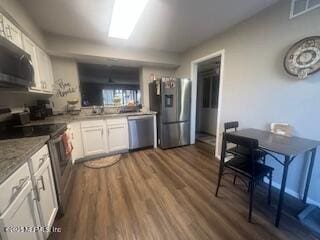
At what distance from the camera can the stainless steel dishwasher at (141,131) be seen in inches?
130

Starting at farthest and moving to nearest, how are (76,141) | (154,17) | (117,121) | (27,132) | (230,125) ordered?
1. (117,121)
2. (76,141)
3. (230,125)
4. (154,17)
5. (27,132)

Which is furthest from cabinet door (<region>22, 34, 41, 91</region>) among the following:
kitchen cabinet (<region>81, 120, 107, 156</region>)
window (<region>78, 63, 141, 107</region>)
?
window (<region>78, 63, 141, 107</region>)

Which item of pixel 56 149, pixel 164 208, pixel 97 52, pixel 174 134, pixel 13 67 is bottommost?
pixel 164 208

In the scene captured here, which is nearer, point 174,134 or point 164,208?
point 164,208

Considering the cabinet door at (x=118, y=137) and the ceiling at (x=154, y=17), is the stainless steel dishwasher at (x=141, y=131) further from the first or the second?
the ceiling at (x=154, y=17)

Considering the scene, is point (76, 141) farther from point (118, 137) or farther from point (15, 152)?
point (15, 152)

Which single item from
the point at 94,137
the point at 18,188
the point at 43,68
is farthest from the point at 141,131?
the point at 18,188

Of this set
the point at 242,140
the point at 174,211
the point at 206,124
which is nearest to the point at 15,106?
the point at 174,211

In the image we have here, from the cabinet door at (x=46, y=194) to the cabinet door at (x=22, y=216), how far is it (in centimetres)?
9

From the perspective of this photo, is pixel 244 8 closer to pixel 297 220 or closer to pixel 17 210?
pixel 297 220

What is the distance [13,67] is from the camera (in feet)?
4.73

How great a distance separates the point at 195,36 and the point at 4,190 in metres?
3.32

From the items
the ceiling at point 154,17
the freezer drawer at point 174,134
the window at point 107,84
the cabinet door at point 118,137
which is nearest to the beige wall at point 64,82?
the window at point 107,84

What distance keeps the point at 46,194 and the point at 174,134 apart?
107 inches
